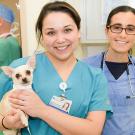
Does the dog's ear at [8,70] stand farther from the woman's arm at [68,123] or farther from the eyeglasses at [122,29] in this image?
the eyeglasses at [122,29]

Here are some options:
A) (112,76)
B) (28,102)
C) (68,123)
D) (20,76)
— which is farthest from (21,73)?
(112,76)

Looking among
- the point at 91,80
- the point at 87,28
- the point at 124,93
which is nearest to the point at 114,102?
the point at 124,93

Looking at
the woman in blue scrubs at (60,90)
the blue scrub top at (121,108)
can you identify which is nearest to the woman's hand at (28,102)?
the woman in blue scrubs at (60,90)

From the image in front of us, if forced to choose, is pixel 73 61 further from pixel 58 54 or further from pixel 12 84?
pixel 12 84

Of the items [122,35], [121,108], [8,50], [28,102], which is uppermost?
[122,35]

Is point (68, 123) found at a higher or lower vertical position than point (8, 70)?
lower

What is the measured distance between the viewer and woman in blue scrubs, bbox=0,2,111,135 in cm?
102

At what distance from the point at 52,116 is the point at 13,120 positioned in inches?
5.9

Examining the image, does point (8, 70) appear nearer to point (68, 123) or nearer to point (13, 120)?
point (13, 120)

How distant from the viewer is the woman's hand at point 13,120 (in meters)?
1.03

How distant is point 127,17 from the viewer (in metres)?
1.39

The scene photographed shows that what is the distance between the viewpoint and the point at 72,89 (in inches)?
43.7

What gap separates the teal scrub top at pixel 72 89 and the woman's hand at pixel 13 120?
0.18 feet

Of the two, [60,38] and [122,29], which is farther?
[122,29]
